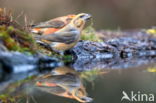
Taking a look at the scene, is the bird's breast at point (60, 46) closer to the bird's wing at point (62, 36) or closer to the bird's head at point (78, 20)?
the bird's wing at point (62, 36)

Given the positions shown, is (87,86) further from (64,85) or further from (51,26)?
(51,26)

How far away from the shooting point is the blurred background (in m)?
23.0

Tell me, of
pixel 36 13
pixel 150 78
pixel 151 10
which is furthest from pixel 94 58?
pixel 151 10

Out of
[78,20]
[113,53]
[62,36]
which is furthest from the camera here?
[113,53]

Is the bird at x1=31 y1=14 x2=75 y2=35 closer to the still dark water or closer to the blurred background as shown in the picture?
the still dark water

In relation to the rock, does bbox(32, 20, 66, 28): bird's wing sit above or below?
above

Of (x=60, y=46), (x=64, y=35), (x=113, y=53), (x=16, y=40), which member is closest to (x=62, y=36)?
(x=64, y=35)

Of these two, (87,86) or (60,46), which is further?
(60,46)

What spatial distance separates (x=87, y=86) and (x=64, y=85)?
0.37m

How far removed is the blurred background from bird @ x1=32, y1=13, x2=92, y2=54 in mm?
12568

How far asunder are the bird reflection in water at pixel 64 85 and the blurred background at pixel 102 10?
14.1 metres

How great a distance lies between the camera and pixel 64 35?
9664 mm

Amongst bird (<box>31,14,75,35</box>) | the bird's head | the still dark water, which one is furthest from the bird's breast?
the still dark water

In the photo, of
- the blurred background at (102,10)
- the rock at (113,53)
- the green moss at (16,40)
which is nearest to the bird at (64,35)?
the rock at (113,53)
